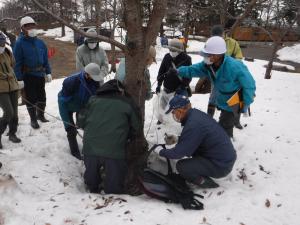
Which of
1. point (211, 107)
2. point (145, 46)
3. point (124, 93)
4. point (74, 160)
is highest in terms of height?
point (145, 46)

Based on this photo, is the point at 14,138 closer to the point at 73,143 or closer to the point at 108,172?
the point at 73,143

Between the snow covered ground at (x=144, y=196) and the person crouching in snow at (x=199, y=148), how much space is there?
0.24 meters

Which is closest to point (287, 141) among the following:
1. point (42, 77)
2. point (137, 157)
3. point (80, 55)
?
point (137, 157)

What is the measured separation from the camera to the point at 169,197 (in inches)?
151

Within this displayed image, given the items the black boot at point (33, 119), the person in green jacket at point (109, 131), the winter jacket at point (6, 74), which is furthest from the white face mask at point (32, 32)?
the person in green jacket at point (109, 131)

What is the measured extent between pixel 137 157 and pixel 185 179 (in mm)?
821

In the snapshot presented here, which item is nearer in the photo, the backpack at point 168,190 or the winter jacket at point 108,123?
the backpack at point 168,190

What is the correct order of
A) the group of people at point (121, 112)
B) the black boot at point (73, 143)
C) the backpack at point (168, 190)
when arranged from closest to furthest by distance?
1. the backpack at point (168, 190)
2. the group of people at point (121, 112)
3. the black boot at point (73, 143)

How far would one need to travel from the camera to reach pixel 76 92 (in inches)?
189

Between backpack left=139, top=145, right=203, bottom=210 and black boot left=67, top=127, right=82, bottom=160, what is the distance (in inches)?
54.4

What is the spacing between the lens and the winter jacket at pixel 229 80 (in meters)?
4.35

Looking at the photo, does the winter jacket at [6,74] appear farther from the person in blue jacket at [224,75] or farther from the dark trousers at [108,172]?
the person in blue jacket at [224,75]

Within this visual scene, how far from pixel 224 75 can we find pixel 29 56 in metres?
3.18

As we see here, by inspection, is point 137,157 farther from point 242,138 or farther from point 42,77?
point 42,77
